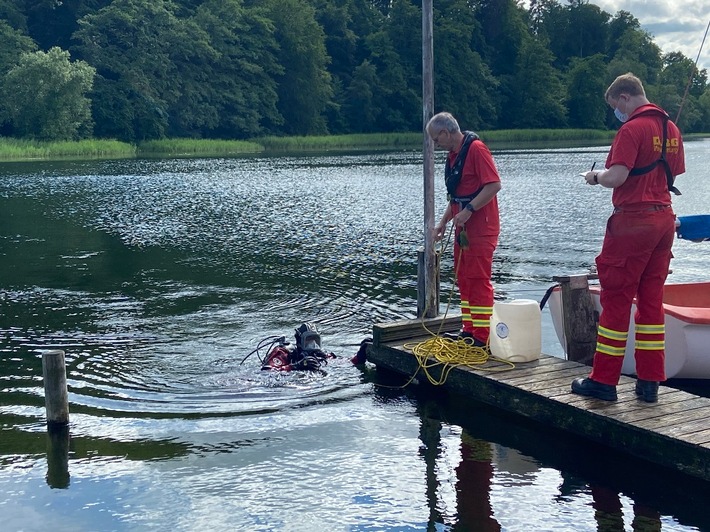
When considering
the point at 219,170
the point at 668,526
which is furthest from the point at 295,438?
the point at 219,170

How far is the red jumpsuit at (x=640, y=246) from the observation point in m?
5.57

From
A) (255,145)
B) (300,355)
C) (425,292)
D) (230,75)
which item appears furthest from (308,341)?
(230,75)

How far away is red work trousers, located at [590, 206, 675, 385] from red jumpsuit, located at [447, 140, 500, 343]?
136 centimetres

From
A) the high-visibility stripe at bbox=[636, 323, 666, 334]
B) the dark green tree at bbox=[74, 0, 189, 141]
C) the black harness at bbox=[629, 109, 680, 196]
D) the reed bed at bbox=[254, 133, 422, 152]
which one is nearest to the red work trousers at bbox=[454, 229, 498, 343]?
the high-visibility stripe at bbox=[636, 323, 666, 334]

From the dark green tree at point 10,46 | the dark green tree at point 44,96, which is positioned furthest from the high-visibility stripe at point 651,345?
the dark green tree at point 10,46

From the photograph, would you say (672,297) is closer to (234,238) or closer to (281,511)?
(281,511)

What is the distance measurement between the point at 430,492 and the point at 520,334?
75.6 inches

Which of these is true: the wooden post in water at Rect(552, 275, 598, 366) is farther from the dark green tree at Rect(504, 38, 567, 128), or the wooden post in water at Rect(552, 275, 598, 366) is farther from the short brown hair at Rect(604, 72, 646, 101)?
the dark green tree at Rect(504, 38, 567, 128)

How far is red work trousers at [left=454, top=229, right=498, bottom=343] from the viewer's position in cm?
708

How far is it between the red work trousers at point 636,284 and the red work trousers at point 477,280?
4.48 ft

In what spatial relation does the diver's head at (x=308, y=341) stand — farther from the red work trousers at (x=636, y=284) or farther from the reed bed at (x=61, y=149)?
the reed bed at (x=61, y=149)

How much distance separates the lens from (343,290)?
1243 cm

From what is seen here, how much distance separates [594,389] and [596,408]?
0.21 m

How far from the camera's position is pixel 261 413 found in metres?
6.94
